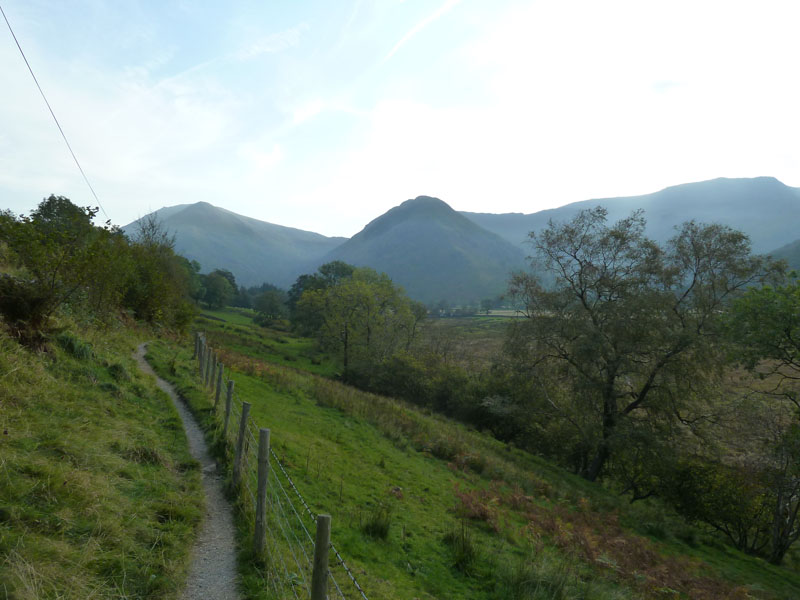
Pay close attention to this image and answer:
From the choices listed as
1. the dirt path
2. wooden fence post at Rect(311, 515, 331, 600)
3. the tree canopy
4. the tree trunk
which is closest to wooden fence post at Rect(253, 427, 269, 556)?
the dirt path

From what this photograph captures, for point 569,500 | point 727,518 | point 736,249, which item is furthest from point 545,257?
point 727,518

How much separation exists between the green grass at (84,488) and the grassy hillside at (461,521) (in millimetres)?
1326

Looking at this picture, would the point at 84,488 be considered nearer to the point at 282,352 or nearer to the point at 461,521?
the point at 461,521

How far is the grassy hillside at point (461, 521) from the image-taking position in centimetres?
789

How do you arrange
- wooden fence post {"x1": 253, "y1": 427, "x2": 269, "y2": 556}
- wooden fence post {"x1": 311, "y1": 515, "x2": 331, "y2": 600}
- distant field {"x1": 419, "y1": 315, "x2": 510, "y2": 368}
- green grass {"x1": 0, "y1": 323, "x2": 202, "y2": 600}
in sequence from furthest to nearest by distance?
1. distant field {"x1": 419, "y1": 315, "x2": 510, "y2": 368}
2. wooden fence post {"x1": 253, "y1": 427, "x2": 269, "y2": 556}
3. green grass {"x1": 0, "y1": 323, "x2": 202, "y2": 600}
4. wooden fence post {"x1": 311, "y1": 515, "x2": 331, "y2": 600}

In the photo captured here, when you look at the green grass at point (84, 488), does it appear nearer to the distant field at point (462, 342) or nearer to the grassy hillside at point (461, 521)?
the grassy hillside at point (461, 521)

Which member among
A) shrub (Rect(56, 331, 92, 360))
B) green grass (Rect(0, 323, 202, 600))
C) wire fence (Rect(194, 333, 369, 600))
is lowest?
wire fence (Rect(194, 333, 369, 600))

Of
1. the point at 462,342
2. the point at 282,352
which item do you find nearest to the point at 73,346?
the point at 282,352

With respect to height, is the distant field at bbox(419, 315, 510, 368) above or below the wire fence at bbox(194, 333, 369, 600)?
below

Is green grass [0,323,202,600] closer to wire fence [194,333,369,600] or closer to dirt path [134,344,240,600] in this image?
dirt path [134,344,240,600]

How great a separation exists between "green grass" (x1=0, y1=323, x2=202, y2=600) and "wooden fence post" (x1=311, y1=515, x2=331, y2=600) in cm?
231

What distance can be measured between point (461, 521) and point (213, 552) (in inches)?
276

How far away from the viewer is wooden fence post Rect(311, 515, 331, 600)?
3.90 m

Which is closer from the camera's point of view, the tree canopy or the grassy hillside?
the grassy hillside
